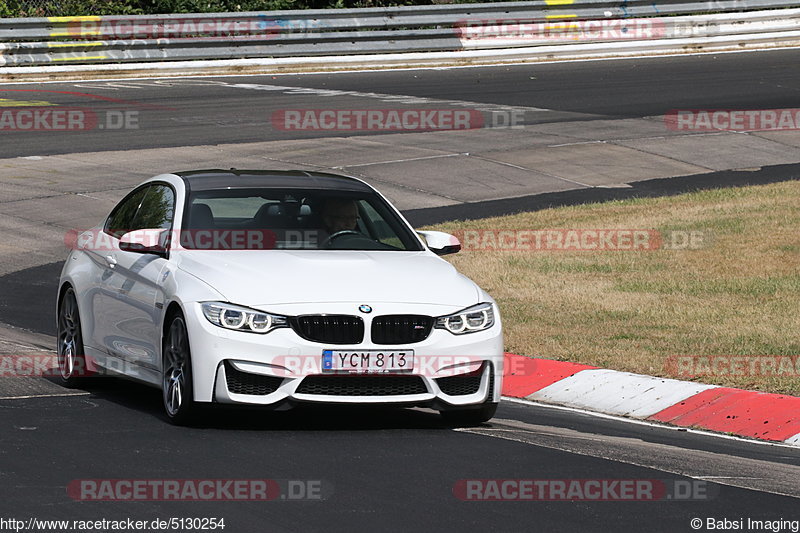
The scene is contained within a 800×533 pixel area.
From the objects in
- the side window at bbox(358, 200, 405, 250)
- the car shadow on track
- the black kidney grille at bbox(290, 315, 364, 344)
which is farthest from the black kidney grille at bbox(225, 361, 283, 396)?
the side window at bbox(358, 200, 405, 250)

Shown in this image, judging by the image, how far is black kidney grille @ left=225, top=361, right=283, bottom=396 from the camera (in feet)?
27.7

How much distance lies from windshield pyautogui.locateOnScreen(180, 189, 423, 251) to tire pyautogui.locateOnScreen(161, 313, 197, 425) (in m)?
0.75

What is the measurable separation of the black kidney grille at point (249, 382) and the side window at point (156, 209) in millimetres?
1545

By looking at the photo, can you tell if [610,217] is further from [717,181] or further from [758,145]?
[758,145]

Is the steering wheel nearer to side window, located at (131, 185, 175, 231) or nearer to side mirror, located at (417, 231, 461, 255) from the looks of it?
side mirror, located at (417, 231, 461, 255)

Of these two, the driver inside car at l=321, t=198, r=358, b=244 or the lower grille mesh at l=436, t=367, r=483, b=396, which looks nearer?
the lower grille mesh at l=436, t=367, r=483, b=396

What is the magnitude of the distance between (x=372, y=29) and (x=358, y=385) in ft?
91.2

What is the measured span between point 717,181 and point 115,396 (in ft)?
46.4

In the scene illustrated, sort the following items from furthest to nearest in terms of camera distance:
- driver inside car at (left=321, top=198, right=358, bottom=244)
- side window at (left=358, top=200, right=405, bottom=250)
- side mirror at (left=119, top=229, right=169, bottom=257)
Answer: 1. side window at (left=358, top=200, right=405, bottom=250)
2. driver inside car at (left=321, top=198, right=358, bottom=244)
3. side mirror at (left=119, top=229, right=169, bottom=257)

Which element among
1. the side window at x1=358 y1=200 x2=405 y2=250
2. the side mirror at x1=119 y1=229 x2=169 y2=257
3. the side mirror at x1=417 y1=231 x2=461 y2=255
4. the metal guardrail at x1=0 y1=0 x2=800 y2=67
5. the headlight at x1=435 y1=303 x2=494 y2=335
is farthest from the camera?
the metal guardrail at x1=0 y1=0 x2=800 y2=67

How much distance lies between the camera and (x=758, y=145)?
83.7 ft

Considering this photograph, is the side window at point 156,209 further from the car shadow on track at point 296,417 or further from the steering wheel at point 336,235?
the car shadow on track at point 296,417

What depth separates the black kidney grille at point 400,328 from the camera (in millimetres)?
8508

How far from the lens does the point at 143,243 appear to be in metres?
9.29
